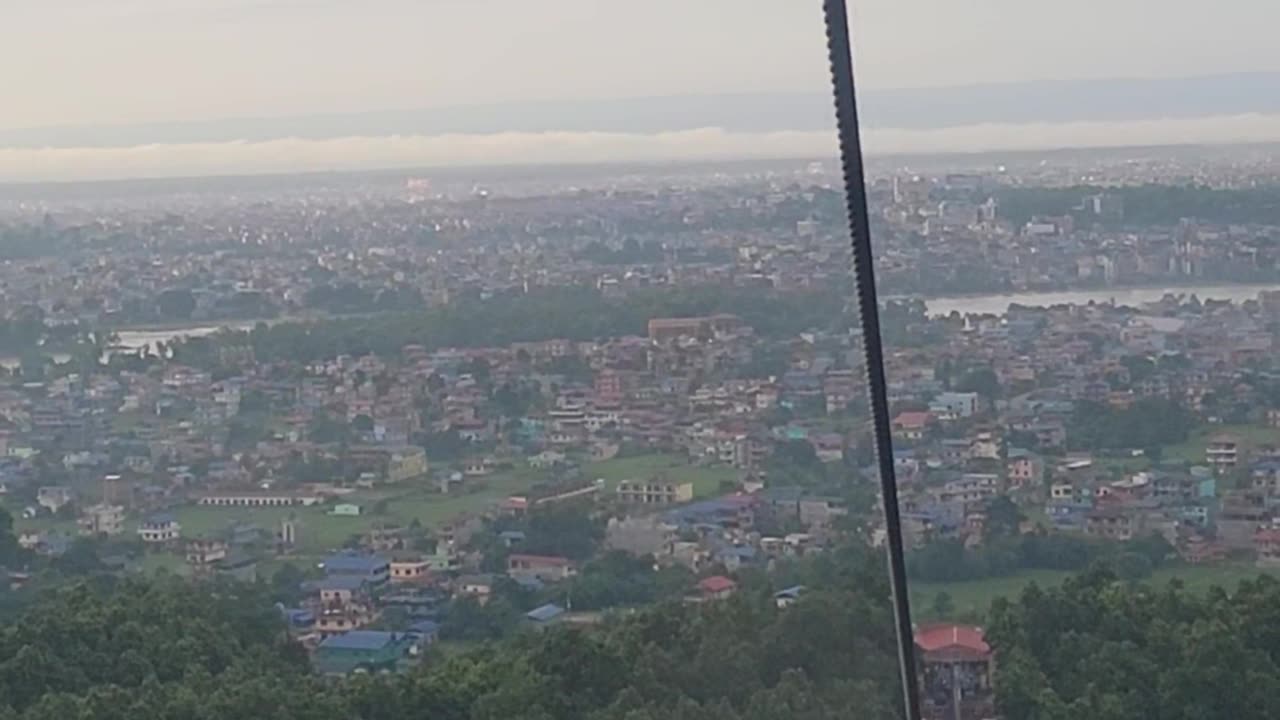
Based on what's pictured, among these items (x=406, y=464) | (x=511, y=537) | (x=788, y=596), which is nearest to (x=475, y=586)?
(x=511, y=537)

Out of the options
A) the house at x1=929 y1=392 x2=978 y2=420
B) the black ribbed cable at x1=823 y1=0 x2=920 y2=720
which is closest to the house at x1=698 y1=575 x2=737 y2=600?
the black ribbed cable at x1=823 y1=0 x2=920 y2=720

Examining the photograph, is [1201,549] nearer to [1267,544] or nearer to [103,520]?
[1267,544]

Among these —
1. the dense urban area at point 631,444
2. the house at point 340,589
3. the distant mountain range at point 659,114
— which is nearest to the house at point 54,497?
the dense urban area at point 631,444

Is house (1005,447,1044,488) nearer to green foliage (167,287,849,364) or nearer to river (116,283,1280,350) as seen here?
river (116,283,1280,350)

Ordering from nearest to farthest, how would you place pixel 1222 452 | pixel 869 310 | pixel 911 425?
pixel 869 310 → pixel 911 425 → pixel 1222 452

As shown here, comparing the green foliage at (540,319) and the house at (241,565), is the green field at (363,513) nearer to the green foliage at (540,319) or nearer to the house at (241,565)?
the house at (241,565)
